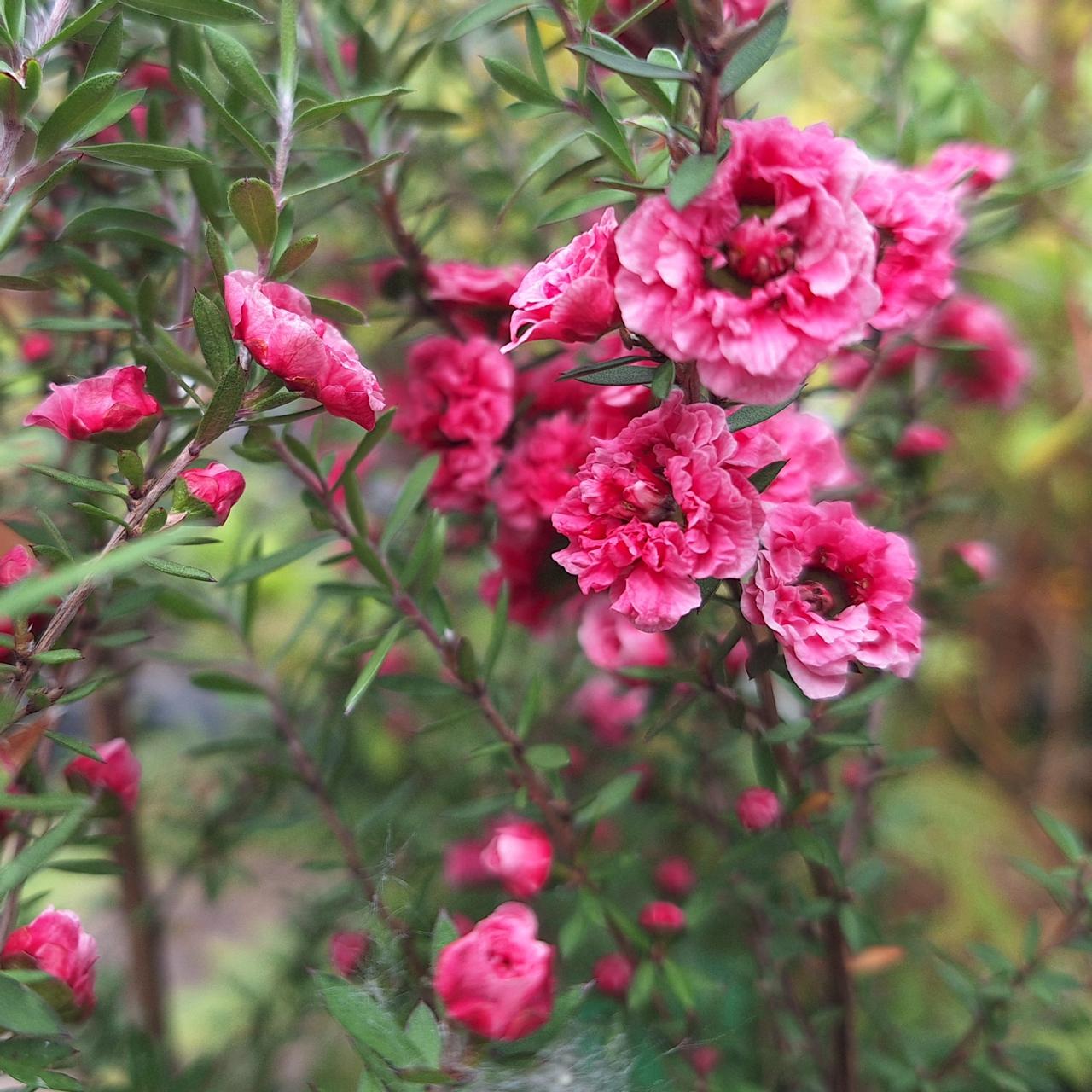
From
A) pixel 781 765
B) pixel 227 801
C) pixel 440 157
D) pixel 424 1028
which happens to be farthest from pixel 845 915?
pixel 440 157

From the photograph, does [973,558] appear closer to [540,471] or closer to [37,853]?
[540,471]

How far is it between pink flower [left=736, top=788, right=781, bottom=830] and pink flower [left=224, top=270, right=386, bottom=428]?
31cm

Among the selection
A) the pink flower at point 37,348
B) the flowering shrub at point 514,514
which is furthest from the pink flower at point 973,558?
the pink flower at point 37,348

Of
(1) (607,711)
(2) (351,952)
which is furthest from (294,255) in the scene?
(1) (607,711)

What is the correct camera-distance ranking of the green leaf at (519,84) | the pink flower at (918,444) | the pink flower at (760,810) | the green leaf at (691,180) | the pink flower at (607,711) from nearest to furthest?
the green leaf at (691,180) → the green leaf at (519,84) → the pink flower at (760,810) → the pink flower at (918,444) → the pink flower at (607,711)

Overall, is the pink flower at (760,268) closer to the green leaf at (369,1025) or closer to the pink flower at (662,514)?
the pink flower at (662,514)

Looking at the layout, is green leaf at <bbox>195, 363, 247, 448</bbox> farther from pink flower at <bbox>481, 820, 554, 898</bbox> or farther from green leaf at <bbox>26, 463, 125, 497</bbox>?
pink flower at <bbox>481, 820, 554, 898</bbox>

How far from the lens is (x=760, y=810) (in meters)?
0.52

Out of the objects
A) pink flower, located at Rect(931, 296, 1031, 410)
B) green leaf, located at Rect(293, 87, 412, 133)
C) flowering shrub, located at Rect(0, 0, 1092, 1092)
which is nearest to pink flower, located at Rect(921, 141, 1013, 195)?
flowering shrub, located at Rect(0, 0, 1092, 1092)

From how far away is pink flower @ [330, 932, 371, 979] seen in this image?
451mm

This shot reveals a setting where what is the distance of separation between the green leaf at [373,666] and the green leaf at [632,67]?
0.26 m

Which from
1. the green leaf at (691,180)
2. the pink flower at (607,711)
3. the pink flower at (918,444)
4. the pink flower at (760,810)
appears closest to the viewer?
the green leaf at (691,180)

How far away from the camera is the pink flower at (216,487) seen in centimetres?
37

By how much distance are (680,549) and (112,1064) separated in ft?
2.18
